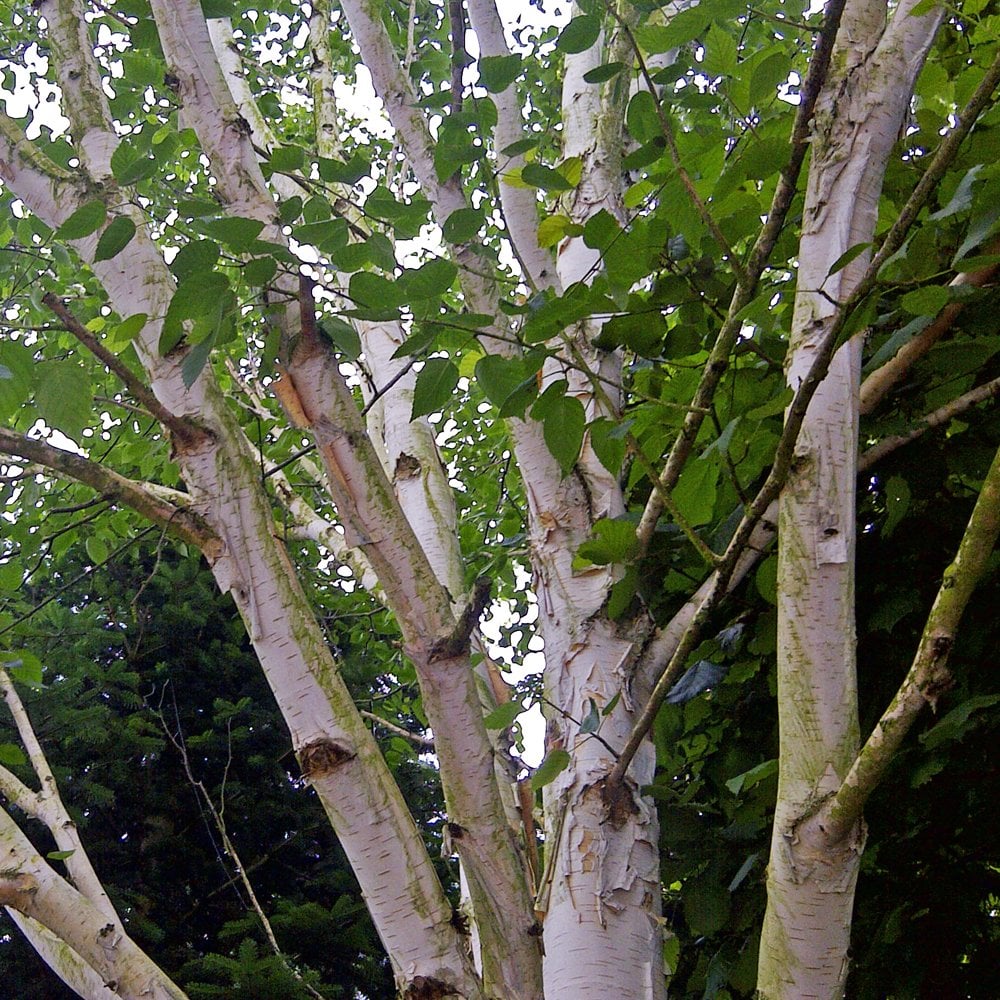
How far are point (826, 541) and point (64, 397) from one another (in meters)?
0.99

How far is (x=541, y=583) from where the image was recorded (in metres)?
1.73

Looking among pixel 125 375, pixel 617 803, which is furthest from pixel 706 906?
pixel 125 375

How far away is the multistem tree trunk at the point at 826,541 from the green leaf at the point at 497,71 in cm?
54

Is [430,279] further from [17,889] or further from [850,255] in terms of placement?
[17,889]

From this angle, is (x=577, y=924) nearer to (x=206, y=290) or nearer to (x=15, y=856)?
(x=206, y=290)

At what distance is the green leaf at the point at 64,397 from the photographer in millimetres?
1265

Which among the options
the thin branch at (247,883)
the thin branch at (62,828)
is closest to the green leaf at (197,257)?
the thin branch at (62,828)

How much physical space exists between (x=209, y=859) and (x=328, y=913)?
115cm

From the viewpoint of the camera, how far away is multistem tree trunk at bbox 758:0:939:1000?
102cm

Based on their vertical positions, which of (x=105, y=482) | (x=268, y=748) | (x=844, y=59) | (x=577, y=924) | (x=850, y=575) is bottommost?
(x=577, y=924)

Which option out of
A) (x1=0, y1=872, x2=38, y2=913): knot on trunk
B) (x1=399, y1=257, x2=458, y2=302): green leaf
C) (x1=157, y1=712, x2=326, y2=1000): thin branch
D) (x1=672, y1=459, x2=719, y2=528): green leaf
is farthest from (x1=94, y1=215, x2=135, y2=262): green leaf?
(x1=157, y1=712, x2=326, y2=1000): thin branch

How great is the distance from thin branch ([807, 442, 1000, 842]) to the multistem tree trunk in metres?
0.11

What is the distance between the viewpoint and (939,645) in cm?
91

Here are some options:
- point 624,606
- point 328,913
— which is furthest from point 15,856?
point 328,913
